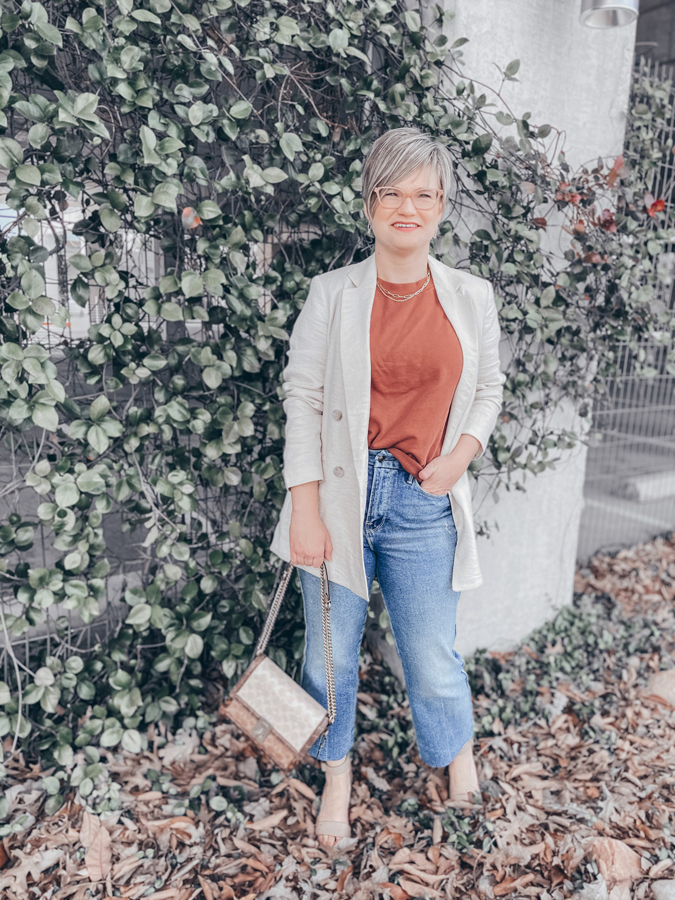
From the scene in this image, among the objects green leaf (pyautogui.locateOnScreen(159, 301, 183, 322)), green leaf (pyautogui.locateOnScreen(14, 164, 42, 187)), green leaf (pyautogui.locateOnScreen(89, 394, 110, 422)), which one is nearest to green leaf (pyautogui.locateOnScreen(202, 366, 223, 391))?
green leaf (pyautogui.locateOnScreen(159, 301, 183, 322))

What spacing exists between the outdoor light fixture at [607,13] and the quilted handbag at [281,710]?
227cm

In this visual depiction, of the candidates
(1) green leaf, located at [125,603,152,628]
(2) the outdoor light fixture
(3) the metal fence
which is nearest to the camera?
(1) green leaf, located at [125,603,152,628]

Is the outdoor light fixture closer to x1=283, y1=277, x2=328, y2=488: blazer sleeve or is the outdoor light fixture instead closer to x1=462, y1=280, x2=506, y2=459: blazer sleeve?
x1=462, y1=280, x2=506, y2=459: blazer sleeve

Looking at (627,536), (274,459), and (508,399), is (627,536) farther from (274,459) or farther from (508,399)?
(274,459)

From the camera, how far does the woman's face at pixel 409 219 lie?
1.53m

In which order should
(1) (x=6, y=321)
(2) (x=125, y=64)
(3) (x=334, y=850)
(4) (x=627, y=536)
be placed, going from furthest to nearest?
1. (4) (x=627, y=536)
2. (3) (x=334, y=850)
3. (1) (x=6, y=321)
4. (2) (x=125, y=64)

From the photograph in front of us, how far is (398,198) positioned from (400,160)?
0.09 m

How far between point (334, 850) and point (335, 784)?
0.19 m

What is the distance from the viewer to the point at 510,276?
94.8 inches

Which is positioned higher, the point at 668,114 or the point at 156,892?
the point at 668,114

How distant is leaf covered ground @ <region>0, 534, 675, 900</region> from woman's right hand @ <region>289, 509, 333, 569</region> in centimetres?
98

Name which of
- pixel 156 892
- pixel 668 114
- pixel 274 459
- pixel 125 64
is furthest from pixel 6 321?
pixel 668 114

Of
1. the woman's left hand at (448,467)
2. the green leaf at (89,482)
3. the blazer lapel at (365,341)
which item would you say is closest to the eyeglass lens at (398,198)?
the blazer lapel at (365,341)

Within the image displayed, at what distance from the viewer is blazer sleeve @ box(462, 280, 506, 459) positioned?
→ 1.77 m
